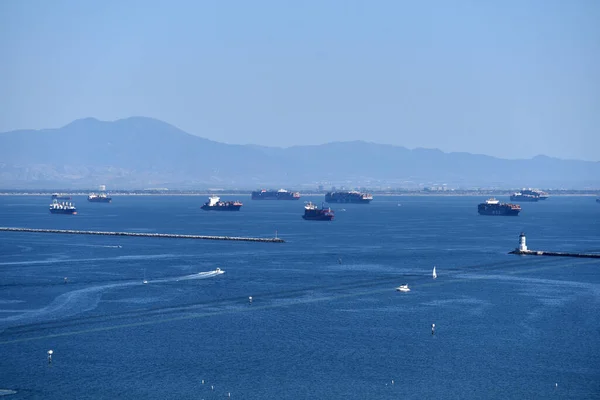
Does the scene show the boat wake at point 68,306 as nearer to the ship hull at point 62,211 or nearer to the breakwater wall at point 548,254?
the breakwater wall at point 548,254

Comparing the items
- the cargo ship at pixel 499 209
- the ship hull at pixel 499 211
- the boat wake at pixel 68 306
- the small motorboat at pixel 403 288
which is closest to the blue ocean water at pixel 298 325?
the boat wake at pixel 68 306

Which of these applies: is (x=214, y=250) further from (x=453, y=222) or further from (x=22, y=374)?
(x=453, y=222)

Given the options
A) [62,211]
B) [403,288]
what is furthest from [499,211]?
[403,288]

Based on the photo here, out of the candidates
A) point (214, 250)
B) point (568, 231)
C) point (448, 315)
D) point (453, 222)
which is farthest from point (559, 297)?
point (453, 222)

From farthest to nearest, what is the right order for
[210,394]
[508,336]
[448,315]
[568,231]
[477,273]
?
[568,231], [477,273], [448,315], [508,336], [210,394]

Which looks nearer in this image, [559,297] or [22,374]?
[22,374]

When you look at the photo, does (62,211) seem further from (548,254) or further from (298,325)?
(298,325)

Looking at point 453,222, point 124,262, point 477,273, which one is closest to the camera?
point 477,273

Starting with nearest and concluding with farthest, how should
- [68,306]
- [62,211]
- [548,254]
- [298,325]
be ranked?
[298,325] < [68,306] < [548,254] < [62,211]
